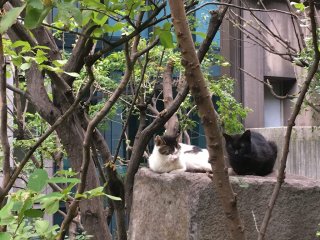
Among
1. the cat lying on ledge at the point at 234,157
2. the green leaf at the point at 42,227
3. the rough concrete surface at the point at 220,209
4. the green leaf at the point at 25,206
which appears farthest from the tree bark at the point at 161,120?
the green leaf at the point at 25,206

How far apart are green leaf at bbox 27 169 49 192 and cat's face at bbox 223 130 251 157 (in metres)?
3.65

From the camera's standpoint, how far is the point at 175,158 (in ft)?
17.3

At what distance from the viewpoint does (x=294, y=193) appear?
12.2ft

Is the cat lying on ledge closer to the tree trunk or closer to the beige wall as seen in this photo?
the tree trunk

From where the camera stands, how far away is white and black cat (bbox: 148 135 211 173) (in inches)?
199

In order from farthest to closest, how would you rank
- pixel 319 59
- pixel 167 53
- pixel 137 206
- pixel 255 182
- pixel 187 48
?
1. pixel 167 53
2. pixel 137 206
3. pixel 255 182
4. pixel 319 59
5. pixel 187 48

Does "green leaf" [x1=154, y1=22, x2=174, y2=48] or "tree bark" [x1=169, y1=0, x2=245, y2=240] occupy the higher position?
"green leaf" [x1=154, y1=22, x2=174, y2=48]

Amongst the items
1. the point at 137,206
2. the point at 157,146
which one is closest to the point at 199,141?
the point at 157,146

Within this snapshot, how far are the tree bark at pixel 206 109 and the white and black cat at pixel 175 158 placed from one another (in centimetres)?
353

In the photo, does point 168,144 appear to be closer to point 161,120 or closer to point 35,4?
point 161,120

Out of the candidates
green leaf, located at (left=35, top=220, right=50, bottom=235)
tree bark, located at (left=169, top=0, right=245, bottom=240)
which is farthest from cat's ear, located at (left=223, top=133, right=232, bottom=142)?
tree bark, located at (left=169, top=0, right=245, bottom=240)

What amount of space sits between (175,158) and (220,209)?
1762mm

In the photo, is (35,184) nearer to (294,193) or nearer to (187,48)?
(187,48)

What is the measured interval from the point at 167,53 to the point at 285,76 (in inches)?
171
